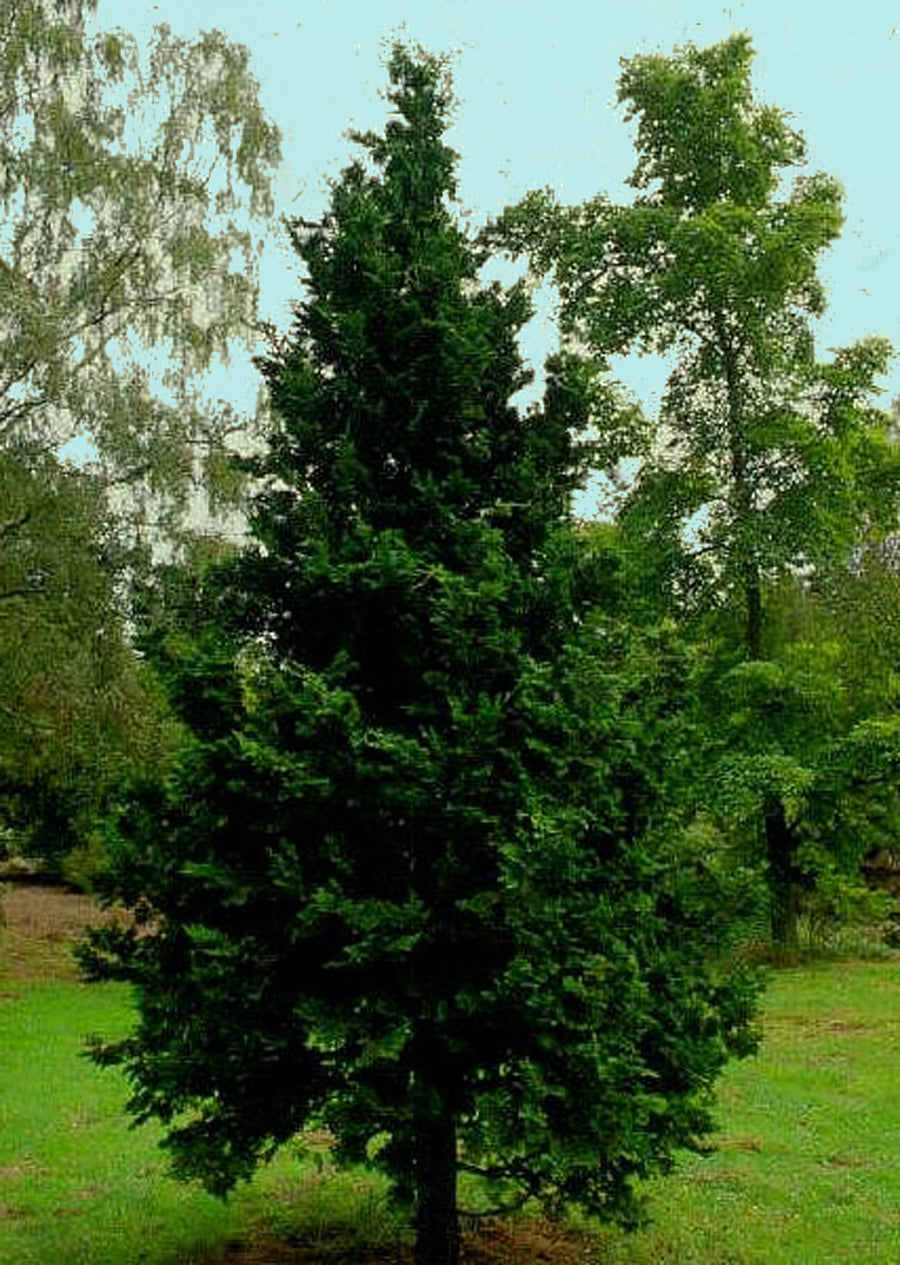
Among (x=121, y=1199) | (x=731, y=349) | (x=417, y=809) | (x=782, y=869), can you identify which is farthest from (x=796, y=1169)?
(x=731, y=349)

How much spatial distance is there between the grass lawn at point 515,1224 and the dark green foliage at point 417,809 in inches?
30.9

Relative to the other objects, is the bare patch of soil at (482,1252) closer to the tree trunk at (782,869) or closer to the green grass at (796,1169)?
the green grass at (796,1169)

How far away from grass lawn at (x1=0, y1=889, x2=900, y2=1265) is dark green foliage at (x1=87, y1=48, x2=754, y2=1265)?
79cm

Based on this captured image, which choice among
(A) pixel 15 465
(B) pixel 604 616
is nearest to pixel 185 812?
(B) pixel 604 616

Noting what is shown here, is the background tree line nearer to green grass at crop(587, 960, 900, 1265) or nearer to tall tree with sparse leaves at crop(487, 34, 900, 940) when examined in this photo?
green grass at crop(587, 960, 900, 1265)

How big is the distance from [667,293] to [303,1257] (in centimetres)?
1771

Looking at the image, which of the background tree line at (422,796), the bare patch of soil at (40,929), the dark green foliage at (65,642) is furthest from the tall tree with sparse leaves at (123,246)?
the background tree line at (422,796)

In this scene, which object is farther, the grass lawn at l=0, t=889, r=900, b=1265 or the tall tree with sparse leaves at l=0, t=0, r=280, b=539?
the tall tree with sparse leaves at l=0, t=0, r=280, b=539

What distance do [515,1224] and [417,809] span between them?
3239 millimetres

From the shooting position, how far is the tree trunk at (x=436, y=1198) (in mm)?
6516

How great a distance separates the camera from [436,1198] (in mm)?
6648

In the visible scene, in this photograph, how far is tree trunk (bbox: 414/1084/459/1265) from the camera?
6.52 meters

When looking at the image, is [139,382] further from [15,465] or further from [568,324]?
[568,324]

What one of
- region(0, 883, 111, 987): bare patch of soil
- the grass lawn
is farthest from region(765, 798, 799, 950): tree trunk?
region(0, 883, 111, 987): bare patch of soil
